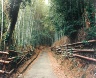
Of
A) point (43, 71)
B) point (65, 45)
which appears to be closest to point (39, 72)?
point (43, 71)

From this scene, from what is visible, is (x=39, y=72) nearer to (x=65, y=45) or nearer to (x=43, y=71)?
(x=43, y=71)

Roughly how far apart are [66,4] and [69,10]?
66 cm

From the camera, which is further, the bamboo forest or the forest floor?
the forest floor

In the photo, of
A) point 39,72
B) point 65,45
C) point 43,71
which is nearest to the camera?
point 39,72

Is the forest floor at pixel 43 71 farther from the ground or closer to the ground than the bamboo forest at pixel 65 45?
closer to the ground

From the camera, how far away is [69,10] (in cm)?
1791

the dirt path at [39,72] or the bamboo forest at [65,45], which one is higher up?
the bamboo forest at [65,45]

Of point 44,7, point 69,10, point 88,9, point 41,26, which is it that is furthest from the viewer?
point 41,26

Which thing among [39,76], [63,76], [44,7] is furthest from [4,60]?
[44,7]

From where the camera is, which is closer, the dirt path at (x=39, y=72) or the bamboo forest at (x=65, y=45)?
the bamboo forest at (x=65, y=45)

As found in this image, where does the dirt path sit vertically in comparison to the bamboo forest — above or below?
below

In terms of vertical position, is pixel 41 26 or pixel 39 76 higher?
pixel 41 26

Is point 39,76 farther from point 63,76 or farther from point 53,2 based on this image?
point 53,2

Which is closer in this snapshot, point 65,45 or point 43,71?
point 43,71
